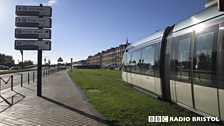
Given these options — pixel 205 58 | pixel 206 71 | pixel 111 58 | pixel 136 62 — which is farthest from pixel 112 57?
pixel 206 71

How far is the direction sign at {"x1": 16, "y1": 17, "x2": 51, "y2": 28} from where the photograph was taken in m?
15.2

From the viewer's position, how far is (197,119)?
8.12m

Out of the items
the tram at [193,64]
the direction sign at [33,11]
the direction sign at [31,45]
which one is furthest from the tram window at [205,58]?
the direction sign at [33,11]

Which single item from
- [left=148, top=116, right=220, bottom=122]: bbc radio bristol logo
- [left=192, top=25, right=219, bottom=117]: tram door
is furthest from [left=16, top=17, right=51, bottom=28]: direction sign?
[left=192, top=25, right=219, bottom=117]: tram door

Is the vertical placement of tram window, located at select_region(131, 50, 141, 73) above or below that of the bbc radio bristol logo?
above

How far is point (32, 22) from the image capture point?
15281 millimetres

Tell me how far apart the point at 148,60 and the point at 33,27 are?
6441 mm

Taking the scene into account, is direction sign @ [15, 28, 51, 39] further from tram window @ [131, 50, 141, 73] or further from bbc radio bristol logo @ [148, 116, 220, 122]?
bbc radio bristol logo @ [148, 116, 220, 122]

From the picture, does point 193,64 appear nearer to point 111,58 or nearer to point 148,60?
point 148,60

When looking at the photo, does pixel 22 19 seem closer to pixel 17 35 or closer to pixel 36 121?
pixel 17 35

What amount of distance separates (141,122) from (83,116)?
1947 mm

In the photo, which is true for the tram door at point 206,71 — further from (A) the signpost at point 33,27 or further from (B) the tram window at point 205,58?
(A) the signpost at point 33,27

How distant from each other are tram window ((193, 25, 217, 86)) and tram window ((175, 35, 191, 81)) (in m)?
0.58

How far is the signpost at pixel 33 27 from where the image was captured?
1526 cm
